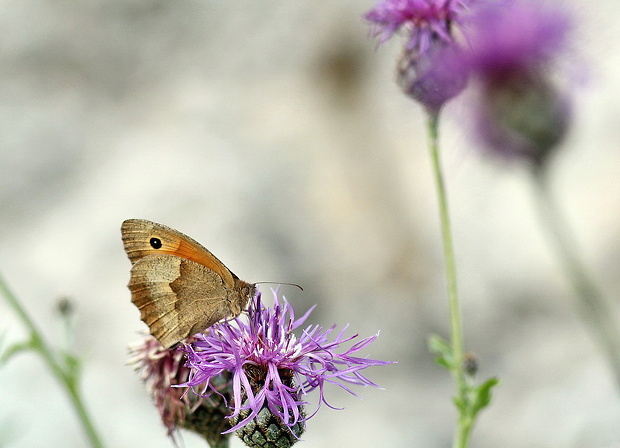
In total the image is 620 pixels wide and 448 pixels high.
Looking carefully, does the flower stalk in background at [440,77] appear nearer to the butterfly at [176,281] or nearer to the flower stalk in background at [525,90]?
the flower stalk in background at [525,90]

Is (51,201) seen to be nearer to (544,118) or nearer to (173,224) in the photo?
(173,224)

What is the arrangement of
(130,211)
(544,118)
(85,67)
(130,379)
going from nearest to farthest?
(544,118) → (130,379) → (130,211) → (85,67)

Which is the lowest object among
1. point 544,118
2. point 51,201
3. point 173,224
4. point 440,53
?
point 544,118

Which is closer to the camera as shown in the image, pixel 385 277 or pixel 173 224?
pixel 173 224

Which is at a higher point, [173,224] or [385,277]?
[173,224]

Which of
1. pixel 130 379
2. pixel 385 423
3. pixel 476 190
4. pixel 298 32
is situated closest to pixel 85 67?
pixel 298 32

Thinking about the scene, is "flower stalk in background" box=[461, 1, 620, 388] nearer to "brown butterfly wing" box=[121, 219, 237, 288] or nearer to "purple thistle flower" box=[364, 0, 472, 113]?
"purple thistle flower" box=[364, 0, 472, 113]
